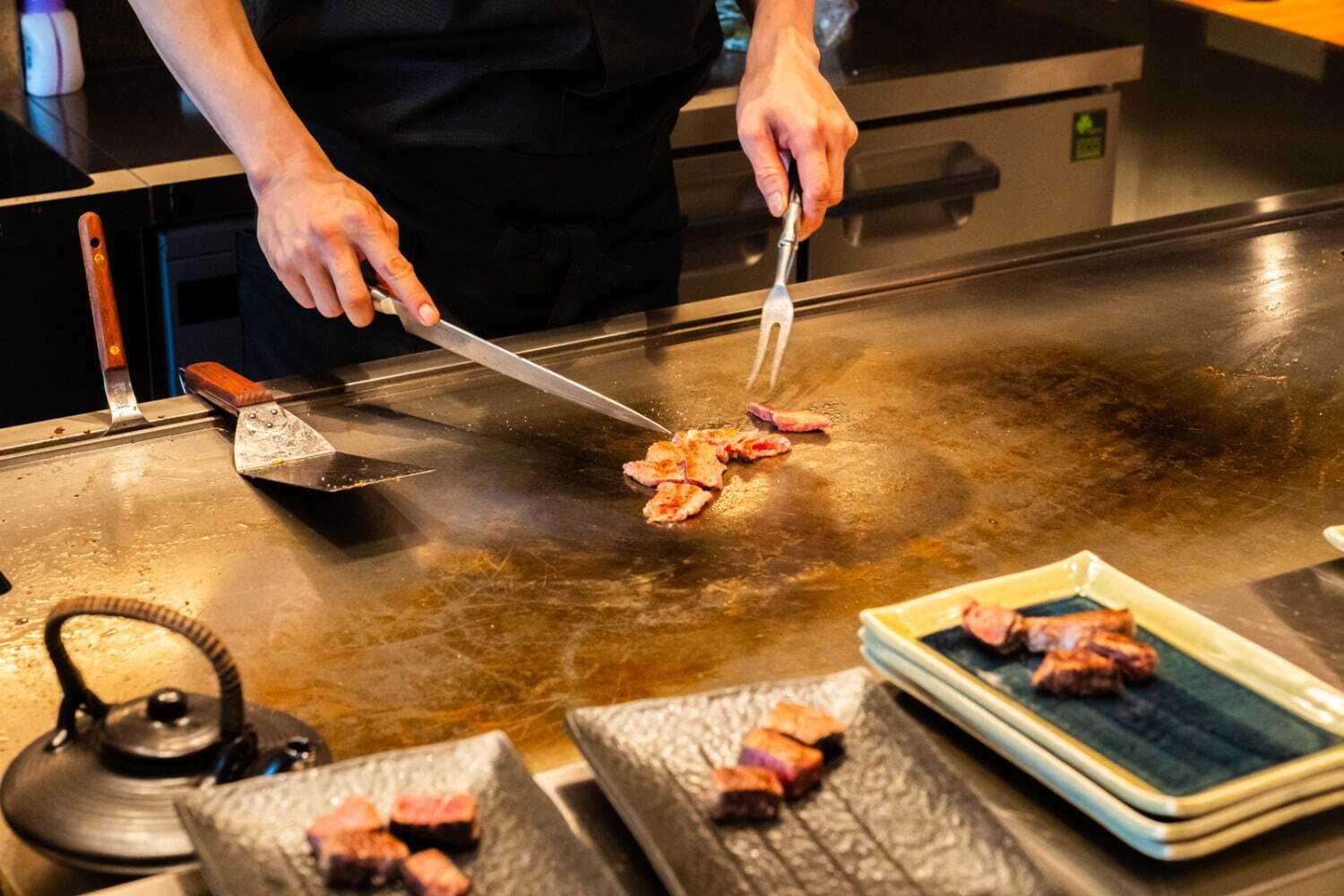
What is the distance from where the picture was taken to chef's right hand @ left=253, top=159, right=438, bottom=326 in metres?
1.70

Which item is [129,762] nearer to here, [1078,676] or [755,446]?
[1078,676]

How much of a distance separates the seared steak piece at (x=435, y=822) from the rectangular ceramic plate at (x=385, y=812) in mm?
15

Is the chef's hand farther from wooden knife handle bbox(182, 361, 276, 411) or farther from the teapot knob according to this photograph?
the teapot knob

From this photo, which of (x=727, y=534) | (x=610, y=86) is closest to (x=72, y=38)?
(x=610, y=86)

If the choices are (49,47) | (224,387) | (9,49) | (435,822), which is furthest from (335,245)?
(9,49)

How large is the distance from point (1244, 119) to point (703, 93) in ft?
4.24

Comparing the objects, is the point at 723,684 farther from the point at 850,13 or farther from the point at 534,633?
the point at 850,13

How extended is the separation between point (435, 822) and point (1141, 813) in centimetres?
48

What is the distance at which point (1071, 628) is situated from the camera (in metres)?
1.22

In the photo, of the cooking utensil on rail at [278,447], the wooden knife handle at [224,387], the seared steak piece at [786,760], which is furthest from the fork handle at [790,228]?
the seared steak piece at [786,760]

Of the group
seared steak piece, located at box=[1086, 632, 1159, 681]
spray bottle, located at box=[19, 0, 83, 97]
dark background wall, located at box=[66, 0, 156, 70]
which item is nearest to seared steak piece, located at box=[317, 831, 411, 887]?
seared steak piece, located at box=[1086, 632, 1159, 681]

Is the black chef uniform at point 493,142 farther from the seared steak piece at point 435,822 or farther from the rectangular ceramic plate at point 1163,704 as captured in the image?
the seared steak piece at point 435,822

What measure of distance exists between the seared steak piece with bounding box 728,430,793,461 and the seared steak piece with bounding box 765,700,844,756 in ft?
1.99

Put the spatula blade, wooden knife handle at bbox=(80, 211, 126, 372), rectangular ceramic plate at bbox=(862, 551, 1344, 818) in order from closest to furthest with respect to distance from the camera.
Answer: rectangular ceramic plate at bbox=(862, 551, 1344, 818), the spatula blade, wooden knife handle at bbox=(80, 211, 126, 372)
